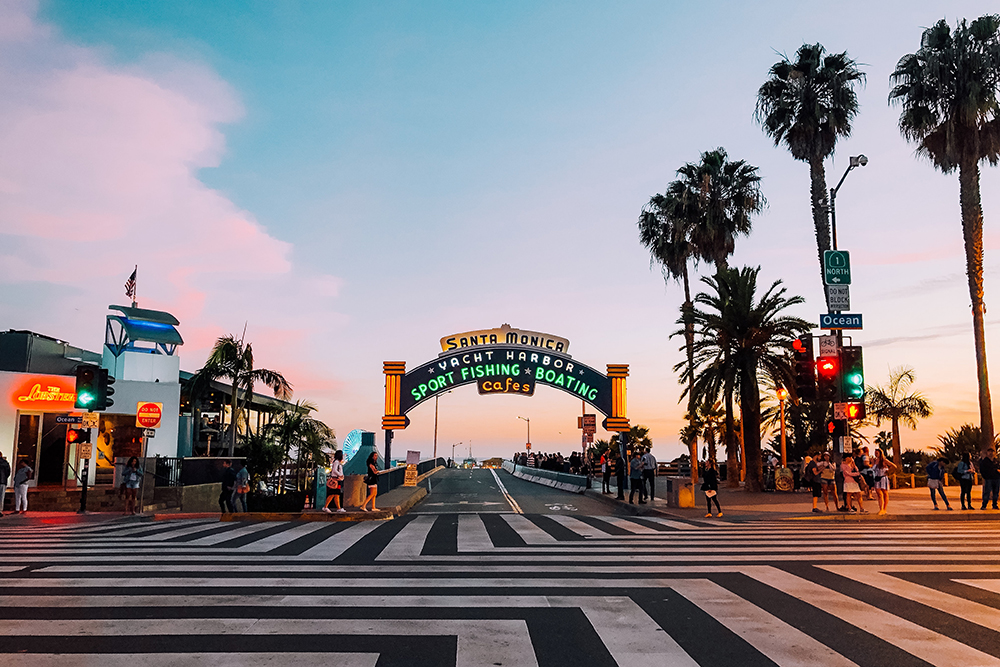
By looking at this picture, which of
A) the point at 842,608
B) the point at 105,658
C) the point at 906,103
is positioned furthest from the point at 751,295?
the point at 105,658

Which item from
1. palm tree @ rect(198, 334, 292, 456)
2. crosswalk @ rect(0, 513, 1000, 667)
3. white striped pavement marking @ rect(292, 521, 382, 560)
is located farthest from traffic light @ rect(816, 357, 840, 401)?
palm tree @ rect(198, 334, 292, 456)

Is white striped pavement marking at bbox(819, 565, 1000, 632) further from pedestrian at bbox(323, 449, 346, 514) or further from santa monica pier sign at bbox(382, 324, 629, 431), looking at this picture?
santa monica pier sign at bbox(382, 324, 629, 431)

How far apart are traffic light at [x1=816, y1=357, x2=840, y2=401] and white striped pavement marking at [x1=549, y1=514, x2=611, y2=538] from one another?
7.28 metres

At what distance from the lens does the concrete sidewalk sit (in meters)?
19.3

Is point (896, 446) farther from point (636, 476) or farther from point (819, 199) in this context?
point (636, 476)

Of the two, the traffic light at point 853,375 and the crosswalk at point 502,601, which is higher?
the traffic light at point 853,375

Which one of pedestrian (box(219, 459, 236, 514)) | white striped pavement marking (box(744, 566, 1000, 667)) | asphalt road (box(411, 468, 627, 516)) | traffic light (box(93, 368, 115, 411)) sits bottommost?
asphalt road (box(411, 468, 627, 516))

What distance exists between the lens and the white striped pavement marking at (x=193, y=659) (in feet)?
18.4

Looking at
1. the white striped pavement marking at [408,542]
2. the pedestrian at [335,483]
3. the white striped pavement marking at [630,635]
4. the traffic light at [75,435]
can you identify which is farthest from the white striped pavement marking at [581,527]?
the traffic light at [75,435]

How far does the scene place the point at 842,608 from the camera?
764 cm

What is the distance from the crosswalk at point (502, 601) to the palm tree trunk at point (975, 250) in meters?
20.5

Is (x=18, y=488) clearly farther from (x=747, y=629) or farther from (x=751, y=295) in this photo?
(x=751, y=295)

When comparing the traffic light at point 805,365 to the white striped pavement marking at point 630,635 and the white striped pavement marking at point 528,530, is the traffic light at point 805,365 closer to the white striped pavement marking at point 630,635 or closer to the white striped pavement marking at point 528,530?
Answer: the white striped pavement marking at point 528,530

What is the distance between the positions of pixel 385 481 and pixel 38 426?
49.0 ft
